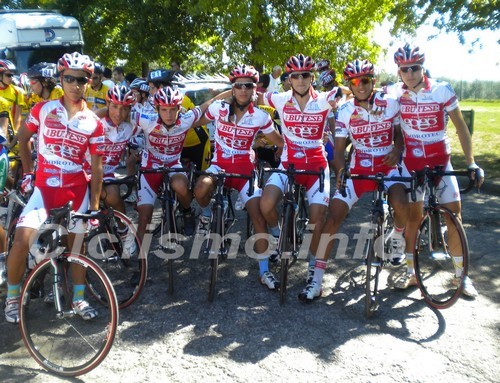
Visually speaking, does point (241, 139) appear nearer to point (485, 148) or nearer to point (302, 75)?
point (302, 75)

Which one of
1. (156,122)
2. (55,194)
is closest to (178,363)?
(55,194)

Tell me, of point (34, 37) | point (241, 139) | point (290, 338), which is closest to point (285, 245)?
point (290, 338)

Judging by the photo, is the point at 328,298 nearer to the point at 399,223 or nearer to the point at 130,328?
the point at 399,223

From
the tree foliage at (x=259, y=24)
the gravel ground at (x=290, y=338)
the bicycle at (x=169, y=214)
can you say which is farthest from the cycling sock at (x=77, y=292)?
the tree foliage at (x=259, y=24)

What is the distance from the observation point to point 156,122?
5766mm

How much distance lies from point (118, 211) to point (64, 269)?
4.97 feet

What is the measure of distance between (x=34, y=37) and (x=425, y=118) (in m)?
11.9

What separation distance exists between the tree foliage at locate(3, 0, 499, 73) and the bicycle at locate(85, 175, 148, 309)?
28.3ft

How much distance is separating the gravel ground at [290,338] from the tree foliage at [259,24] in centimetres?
858

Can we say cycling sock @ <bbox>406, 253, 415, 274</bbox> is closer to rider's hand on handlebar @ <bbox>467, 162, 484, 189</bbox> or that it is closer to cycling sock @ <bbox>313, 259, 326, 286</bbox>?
cycling sock @ <bbox>313, 259, 326, 286</bbox>

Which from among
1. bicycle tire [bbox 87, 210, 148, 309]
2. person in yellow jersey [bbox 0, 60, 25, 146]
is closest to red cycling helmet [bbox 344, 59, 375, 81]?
bicycle tire [bbox 87, 210, 148, 309]

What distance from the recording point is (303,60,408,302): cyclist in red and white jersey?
200 inches

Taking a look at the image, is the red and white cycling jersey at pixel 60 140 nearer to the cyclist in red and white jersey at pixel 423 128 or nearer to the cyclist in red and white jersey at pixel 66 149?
the cyclist in red and white jersey at pixel 66 149

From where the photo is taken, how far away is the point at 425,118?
16.7ft
